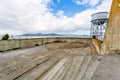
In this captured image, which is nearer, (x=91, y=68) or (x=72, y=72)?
(x=72, y=72)

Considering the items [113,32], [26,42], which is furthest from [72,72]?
[26,42]

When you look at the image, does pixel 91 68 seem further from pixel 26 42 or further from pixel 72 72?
pixel 26 42

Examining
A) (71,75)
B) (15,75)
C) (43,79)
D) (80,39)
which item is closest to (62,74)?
(71,75)

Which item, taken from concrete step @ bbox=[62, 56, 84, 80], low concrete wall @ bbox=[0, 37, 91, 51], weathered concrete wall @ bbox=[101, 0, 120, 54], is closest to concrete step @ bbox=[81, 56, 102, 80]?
concrete step @ bbox=[62, 56, 84, 80]

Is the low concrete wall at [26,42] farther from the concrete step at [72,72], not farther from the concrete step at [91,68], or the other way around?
the concrete step at [91,68]

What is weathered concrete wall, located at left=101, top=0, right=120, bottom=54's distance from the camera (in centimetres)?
777

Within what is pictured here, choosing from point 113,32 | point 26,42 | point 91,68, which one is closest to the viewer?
point 91,68

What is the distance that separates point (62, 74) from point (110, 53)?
156 inches

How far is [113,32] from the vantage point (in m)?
7.90

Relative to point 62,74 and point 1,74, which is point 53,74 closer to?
point 62,74

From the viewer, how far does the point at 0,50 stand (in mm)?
12359

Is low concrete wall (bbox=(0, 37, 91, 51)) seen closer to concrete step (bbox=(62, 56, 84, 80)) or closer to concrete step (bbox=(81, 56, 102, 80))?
concrete step (bbox=(62, 56, 84, 80))

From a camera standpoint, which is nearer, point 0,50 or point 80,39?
point 0,50

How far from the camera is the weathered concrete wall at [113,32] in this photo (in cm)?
777
